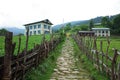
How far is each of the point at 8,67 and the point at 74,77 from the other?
12.9 feet

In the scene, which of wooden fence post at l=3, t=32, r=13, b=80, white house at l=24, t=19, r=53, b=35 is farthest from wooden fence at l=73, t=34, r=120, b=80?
white house at l=24, t=19, r=53, b=35

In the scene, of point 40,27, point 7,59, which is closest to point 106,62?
point 7,59

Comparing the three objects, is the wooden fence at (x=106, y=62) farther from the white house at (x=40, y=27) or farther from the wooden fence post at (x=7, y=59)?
the white house at (x=40, y=27)

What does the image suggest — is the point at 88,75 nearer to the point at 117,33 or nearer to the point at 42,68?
the point at 42,68

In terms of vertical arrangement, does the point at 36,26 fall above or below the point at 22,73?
above

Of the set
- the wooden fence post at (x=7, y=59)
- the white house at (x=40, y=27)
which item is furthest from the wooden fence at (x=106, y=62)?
the white house at (x=40, y=27)

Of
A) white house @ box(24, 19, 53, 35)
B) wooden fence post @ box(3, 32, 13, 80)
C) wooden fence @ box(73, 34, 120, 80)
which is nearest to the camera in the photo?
wooden fence post @ box(3, 32, 13, 80)

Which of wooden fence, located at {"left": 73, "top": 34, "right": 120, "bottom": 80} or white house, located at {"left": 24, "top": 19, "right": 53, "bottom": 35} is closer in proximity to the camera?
wooden fence, located at {"left": 73, "top": 34, "right": 120, "bottom": 80}

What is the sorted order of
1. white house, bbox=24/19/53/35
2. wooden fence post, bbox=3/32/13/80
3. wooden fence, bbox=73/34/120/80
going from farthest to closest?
white house, bbox=24/19/53/35
wooden fence, bbox=73/34/120/80
wooden fence post, bbox=3/32/13/80

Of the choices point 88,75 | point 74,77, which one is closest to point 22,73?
point 74,77

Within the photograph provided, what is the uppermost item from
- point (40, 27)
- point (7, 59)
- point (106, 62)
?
point (40, 27)

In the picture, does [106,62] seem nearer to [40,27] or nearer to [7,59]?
[7,59]

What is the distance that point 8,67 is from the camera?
5543mm

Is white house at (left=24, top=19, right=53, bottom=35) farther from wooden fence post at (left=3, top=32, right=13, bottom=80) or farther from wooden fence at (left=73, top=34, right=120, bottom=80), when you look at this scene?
wooden fence post at (left=3, top=32, right=13, bottom=80)
